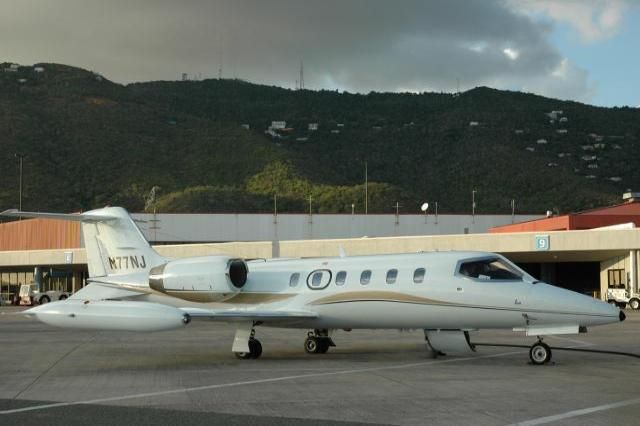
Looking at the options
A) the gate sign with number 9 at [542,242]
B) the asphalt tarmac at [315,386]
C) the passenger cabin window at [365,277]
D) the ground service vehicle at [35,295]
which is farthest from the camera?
the ground service vehicle at [35,295]

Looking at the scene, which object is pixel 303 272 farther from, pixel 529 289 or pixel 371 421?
pixel 371 421

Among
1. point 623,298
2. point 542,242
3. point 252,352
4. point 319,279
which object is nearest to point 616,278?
point 623,298

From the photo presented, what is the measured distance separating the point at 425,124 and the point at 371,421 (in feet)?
421

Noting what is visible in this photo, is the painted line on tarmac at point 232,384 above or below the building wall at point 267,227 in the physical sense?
below

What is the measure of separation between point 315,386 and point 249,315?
5.25 metres

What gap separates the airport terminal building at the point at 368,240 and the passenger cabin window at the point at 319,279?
34.6 m

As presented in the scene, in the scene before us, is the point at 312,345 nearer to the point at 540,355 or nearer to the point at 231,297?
the point at 231,297

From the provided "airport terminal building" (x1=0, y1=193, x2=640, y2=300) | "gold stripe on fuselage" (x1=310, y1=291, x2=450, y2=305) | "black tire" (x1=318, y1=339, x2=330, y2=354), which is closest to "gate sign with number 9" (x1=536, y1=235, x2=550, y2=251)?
"airport terminal building" (x1=0, y1=193, x2=640, y2=300)

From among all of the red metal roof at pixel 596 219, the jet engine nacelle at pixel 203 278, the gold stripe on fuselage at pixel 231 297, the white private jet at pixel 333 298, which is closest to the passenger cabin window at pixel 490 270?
the white private jet at pixel 333 298

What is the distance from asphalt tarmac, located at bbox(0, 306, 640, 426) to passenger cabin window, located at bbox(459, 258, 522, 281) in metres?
1.87

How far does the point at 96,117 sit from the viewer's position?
417 feet

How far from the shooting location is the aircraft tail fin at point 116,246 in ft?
83.6

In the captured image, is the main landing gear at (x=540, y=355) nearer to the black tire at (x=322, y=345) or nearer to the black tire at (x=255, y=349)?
the black tire at (x=322, y=345)

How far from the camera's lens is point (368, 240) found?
197 feet
